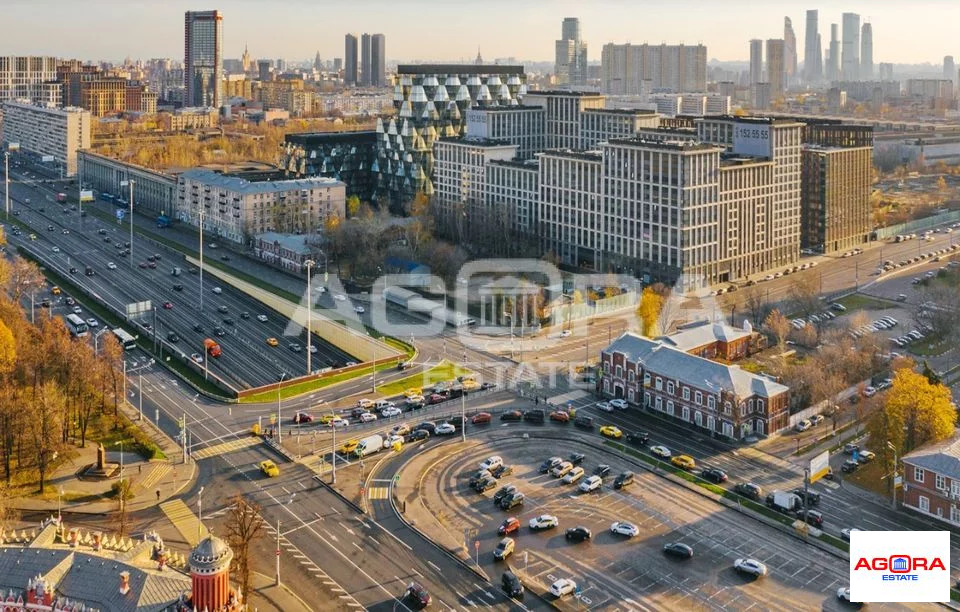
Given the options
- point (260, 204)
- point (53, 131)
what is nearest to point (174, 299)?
point (260, 204)

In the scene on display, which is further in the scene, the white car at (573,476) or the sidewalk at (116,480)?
the white car at (573,476)

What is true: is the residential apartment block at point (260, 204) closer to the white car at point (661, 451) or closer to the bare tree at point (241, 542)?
the white car at point (661, 451)

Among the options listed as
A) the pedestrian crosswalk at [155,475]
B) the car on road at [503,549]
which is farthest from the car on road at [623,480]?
the pedestrian crosswalk at [155,475]

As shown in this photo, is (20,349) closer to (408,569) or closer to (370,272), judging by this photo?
(408,569)

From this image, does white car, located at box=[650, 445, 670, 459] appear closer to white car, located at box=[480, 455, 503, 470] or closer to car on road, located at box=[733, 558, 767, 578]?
white car, located at box=[480, 455, 503, 470]

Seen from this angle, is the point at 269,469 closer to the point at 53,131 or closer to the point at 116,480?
the point at 116,480

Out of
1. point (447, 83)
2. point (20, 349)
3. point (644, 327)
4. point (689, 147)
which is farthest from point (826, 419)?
point (447, 83)
